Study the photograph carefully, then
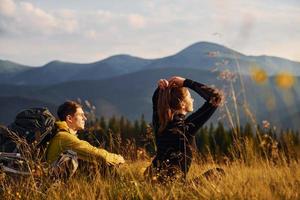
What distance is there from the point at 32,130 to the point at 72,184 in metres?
1.21

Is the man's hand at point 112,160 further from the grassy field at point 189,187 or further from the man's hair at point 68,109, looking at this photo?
the man's hair at point 68,109

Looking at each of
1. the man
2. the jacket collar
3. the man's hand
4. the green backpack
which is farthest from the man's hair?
the man's hand

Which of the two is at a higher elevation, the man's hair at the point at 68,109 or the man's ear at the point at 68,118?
the man's hair at the point at 68,109

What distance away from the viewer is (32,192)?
19.5 ft

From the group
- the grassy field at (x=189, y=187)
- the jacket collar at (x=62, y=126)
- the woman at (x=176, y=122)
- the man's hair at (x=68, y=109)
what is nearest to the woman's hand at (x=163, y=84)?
the woman at (x=176, y=122)

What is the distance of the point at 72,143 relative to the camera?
23.0 feet

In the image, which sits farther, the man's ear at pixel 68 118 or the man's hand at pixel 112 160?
the man's ear at pixel 68 118

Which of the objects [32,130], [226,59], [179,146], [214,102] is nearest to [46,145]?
[32,130]

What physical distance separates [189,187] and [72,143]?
7.63ft

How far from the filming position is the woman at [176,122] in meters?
6.40

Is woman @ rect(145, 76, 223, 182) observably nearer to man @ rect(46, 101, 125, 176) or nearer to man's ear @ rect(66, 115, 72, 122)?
man @ rect(46, 101, 125, 176)

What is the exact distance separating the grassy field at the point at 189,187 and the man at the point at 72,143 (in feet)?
0.92

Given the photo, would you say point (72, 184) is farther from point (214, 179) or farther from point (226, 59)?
point (226, 59)

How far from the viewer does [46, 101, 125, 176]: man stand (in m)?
6.79
